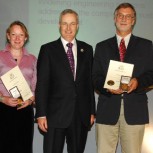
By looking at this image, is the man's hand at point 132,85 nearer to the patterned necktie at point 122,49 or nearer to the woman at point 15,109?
the patterned necktie at point 122,49

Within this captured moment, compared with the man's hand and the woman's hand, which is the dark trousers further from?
the man's hand

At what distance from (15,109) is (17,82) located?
0.81 feet

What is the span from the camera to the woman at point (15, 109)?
Result: 278 centimetres

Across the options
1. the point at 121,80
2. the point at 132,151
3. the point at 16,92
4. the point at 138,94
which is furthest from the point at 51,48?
the point at 132,151

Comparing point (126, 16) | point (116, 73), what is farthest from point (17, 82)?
point (126, 16)

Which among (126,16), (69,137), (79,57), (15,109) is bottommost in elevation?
(69,137)

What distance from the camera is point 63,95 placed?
2756mm

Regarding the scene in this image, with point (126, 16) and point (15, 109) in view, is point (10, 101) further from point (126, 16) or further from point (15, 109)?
point (126, 16)

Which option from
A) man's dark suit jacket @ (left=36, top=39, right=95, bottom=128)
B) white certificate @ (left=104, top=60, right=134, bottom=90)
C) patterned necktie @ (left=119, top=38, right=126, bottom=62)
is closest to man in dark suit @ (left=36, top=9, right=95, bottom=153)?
man's dark suit jacket @ (left=36, top=39, right=95, bottom=128)

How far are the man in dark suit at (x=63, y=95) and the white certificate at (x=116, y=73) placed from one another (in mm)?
226

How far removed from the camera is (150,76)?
110 inches

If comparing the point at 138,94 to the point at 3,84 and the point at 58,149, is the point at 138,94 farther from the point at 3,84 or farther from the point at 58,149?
the point at 3,84

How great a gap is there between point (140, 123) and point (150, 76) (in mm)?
435

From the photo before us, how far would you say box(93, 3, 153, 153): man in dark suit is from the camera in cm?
280
